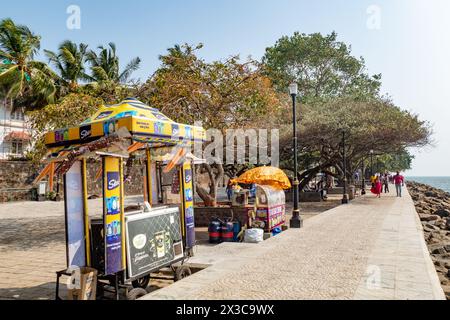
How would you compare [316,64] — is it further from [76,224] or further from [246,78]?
[76,224]

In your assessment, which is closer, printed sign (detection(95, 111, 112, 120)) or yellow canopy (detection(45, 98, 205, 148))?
yellow canopy (detection(45, 98, 205, 148))

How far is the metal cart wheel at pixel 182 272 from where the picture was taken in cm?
738

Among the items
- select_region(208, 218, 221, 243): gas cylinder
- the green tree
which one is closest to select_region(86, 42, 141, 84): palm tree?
the green tree

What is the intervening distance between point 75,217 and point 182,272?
99.3 inches

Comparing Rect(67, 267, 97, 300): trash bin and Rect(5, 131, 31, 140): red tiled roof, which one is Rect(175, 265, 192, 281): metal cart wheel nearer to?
Rect(67, 267, 97, 300): trash bin

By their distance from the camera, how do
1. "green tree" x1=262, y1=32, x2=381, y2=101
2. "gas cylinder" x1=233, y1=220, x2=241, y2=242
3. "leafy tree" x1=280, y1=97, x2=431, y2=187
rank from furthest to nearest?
"green tree" x1=262, y1=32, x2=381, y2=101 < "leafy tree" x1=280, y1=97, x2=431, y2=187 < "gas cylinder" x1=233, y1=220, x2=241, y2=242

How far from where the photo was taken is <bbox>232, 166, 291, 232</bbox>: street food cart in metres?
12.5

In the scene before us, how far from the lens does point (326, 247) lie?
10.0 m

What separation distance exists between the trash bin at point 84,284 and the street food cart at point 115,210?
20 centimetres

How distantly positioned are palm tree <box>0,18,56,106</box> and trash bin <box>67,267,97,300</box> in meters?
23.1

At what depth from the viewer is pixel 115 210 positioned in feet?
19.5

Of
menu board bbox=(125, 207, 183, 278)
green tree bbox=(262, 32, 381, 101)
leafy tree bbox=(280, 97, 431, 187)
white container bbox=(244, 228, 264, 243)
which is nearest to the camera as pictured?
menu board bbox=(125, 207, 183, 278)

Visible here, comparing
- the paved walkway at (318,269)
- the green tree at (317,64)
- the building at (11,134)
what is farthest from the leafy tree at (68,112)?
the green tree at (317,64)

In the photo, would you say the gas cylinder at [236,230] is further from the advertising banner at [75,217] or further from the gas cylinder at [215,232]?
the advertising banner at [75,217]
